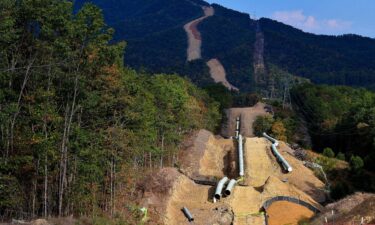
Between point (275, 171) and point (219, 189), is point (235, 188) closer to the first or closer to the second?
point (219, 189)

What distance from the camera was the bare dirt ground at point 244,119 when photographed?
355 feet

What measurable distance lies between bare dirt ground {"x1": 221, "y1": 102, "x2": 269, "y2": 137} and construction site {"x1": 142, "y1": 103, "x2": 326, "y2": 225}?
40.6 meters

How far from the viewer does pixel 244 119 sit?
4599 inches

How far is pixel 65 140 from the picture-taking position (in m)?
27.2

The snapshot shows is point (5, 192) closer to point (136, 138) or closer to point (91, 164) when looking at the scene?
point (91, 164)

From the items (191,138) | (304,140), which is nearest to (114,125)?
(191,138)

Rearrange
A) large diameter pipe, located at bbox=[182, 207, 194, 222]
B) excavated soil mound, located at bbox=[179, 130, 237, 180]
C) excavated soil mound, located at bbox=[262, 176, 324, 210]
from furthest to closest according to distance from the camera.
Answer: excavated soil mound, located at bbox=[179, 130, 237, 180]
excavated soil mound, located at bbox=[262, 176, 324, 210]
large diameter pipe, located at bbox=[182, 207, 194, 222]

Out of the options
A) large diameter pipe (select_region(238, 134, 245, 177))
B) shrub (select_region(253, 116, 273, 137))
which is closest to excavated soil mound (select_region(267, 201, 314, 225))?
large diameter pipe (select_region(238, 134, 245, 177))

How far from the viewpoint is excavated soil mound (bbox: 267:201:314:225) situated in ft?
Answer: 126

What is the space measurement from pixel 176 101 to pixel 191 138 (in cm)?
1270

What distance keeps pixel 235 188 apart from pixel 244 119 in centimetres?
7261

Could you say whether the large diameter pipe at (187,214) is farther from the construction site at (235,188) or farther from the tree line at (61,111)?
the tree line at (61,111)

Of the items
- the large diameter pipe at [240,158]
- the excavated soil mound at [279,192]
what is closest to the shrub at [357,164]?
the large diameter pipe at [240,158]

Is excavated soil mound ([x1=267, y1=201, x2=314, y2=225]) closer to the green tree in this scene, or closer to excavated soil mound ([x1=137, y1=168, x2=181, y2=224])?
excavated soil mound ([x1=137, y1=168, x2=181, y2=224])
